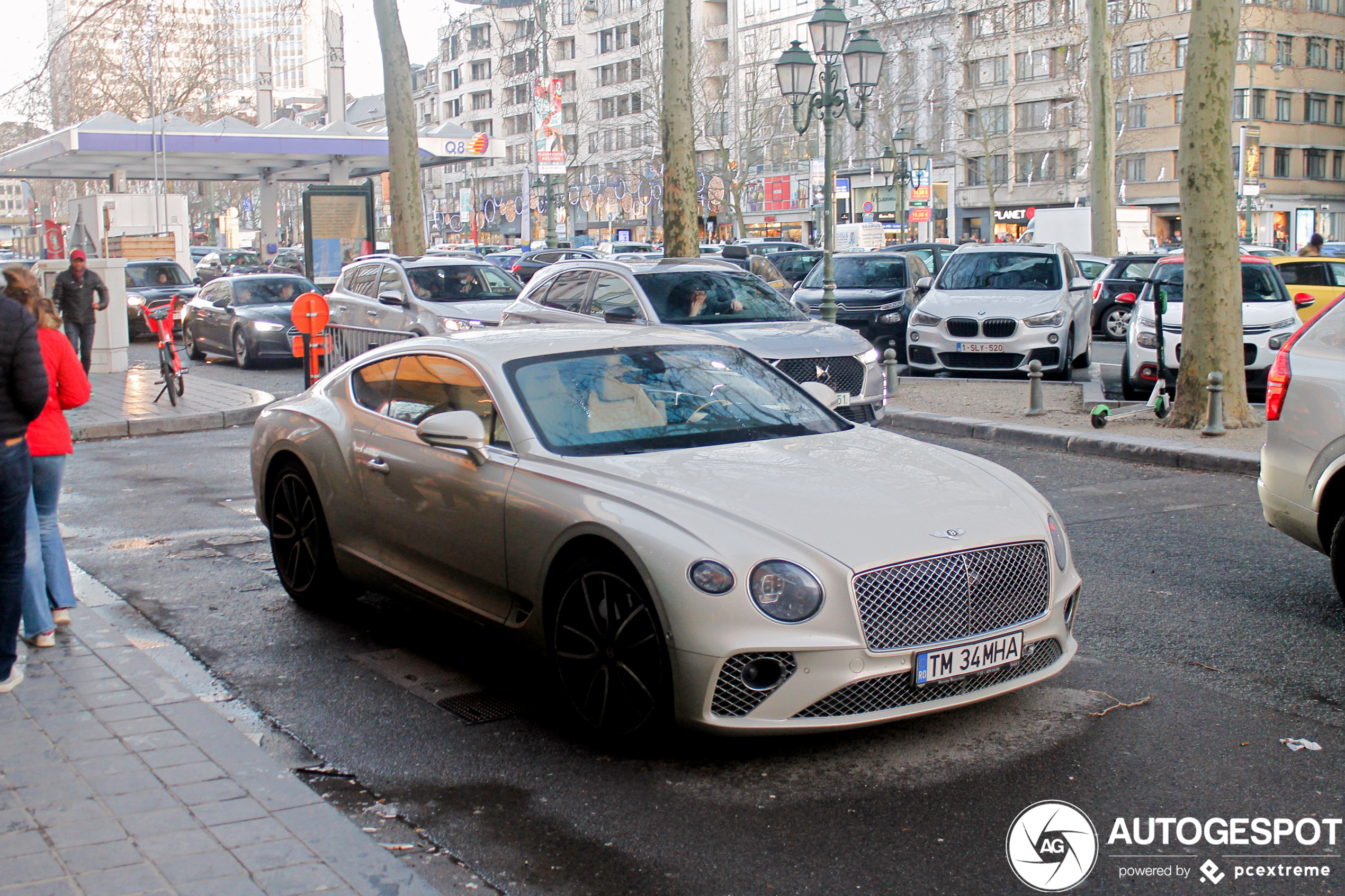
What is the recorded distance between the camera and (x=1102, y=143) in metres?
31.9

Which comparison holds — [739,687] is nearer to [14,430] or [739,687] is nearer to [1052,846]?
[1052,846]

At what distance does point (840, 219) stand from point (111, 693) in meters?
82.3

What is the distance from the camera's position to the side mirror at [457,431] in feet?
17.5

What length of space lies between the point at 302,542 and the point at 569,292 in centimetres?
793

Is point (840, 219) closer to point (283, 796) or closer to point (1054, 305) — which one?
point (1054, 305)

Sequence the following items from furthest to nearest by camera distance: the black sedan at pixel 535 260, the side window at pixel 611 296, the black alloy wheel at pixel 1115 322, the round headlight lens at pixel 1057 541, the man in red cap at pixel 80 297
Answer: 1. the black sedan at pixel 535 260
2. the black alloy wheel at pixel 1115 322
3. the man in red cap at pixel 80 297
4. the side window at pixel 611 296
5. the round headlight lens at pixel 1057 541

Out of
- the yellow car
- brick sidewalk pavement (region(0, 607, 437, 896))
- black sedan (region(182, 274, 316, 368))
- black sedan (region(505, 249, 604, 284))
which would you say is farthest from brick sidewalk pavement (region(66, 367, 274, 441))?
black sedan (region(505, 249, 604, 284))

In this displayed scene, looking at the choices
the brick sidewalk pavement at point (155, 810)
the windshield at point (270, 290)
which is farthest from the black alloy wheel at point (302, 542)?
the windshield at point (270, 290)

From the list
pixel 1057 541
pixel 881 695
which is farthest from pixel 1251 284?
pixel 881 695

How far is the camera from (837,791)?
4305 millimetres

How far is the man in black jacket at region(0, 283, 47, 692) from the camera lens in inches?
200

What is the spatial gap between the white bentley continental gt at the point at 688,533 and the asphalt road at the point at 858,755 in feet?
0.80

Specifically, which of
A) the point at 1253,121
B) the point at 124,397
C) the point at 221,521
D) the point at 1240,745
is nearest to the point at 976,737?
the point at 1240,745
